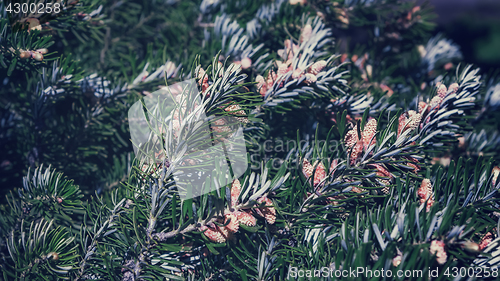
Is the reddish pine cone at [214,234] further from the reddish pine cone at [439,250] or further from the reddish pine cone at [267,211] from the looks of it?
the reddish pine cone at [439,250]

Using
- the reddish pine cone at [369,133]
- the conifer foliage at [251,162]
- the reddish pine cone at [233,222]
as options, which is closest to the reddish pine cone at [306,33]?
the conifer foliage at [251,162]

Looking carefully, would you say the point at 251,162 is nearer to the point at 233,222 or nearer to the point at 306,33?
the point at 233,222

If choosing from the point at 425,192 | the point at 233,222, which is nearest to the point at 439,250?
the point at 425,192

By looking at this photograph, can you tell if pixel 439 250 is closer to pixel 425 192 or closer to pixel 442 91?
pixel 425 192

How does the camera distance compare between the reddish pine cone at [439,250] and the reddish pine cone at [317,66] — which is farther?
the reddish pine cone at [317,66]

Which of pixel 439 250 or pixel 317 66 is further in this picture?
pixel 317 66

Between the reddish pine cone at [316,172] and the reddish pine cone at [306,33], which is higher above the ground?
the reddish pine cone at [306,33]

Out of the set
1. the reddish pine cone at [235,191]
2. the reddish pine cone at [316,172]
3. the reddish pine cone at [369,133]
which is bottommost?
the reddish pine cone at [235,191]

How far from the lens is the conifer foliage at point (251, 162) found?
273 millimetres

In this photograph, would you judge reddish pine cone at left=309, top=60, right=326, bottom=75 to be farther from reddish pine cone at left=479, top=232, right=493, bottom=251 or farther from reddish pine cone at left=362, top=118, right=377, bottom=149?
reddish pine cone at left=479, top=232, right=493, bottom=251

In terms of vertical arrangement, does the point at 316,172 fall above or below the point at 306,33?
below

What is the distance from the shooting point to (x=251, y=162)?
0.36 meters

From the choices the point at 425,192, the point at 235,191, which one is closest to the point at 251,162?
the point at 235,191

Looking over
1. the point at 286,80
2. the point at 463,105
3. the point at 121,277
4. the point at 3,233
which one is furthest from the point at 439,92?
the point at 3,233
